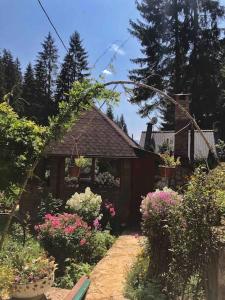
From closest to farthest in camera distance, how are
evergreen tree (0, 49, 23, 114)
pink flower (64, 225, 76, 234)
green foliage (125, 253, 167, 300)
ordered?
1. green foliage (125, 253, 167, 300)
2. pink flower (64, 225, 76, 234)
3. evergreen tree (0, 49, 23, 114)

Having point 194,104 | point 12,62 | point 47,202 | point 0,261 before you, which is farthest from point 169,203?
point 12,62

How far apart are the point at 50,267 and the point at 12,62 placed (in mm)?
51793

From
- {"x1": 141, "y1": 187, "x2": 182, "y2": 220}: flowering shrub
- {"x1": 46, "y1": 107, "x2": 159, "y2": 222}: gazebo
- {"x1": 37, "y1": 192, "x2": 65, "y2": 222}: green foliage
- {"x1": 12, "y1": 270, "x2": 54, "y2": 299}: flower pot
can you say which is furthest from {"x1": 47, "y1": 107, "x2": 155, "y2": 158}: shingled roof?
{"x1": 12, "y1": 270, "x2": 54, "y2": 299}: flower pot

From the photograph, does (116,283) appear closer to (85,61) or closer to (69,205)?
(69,205)

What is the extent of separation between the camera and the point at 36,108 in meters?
45.7

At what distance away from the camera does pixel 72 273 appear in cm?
737

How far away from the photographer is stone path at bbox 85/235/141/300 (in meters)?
6.16

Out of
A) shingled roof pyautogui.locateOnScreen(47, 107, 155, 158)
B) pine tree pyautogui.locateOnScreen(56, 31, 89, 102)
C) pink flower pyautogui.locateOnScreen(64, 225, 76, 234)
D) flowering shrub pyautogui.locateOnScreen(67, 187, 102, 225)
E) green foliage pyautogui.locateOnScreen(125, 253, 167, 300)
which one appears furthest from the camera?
pine tree pyautogui.locateOnScreen(56, 31, 89, 102)

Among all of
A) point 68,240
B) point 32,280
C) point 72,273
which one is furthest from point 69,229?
point 32,280

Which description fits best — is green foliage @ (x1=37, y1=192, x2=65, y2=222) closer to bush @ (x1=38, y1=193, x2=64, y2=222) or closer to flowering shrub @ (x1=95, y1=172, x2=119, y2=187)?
bush @ (x1=38, y1=193, x2=64, y2=222)

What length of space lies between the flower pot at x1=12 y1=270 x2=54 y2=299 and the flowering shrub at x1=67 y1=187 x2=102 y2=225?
454 centimetres

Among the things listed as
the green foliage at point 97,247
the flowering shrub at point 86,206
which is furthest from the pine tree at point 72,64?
the green foliage at point 97,247

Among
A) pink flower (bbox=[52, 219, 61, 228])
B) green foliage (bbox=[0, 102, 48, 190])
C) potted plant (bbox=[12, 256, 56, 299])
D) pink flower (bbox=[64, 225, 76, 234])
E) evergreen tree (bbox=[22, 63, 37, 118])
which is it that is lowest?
potted plant (bbox=[12, 256, 56, 299])

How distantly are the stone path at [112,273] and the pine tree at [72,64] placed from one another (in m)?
34.6
